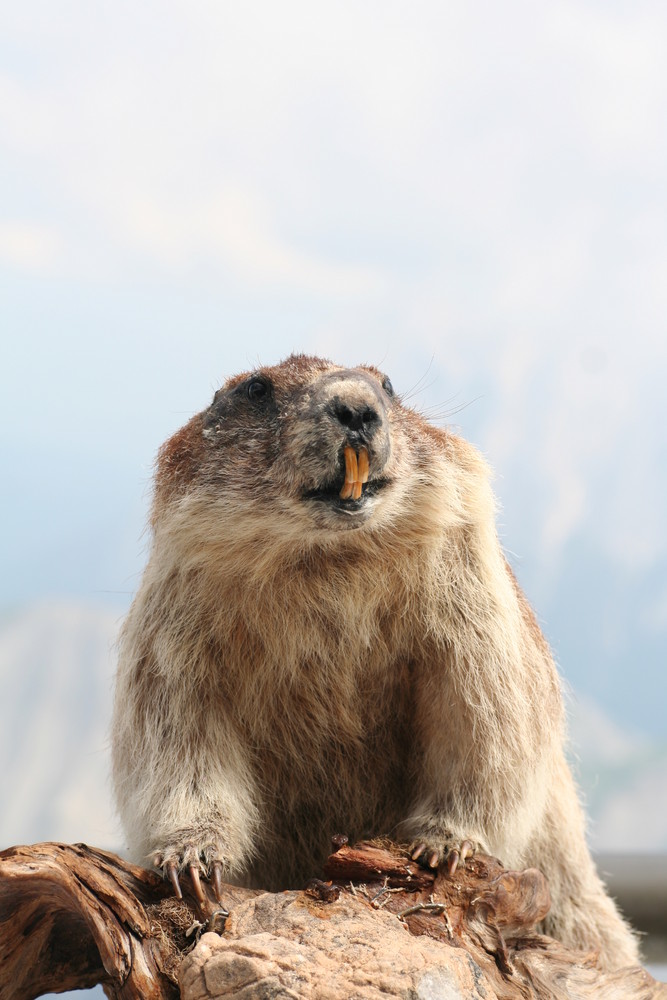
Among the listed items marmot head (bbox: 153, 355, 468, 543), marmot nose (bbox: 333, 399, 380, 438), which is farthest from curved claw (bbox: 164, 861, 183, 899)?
marmot nose (bbox: 333, 399, 380, 438)

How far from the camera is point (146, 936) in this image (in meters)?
2.58

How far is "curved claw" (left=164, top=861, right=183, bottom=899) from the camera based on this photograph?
2.66m

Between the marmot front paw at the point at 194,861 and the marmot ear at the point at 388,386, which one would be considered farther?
the marmot ear at the point at 388,386

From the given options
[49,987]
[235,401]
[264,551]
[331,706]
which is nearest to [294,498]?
[264,551]

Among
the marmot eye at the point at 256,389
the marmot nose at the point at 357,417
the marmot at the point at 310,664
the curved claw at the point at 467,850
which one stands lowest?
the curved claw at the point at 467,850

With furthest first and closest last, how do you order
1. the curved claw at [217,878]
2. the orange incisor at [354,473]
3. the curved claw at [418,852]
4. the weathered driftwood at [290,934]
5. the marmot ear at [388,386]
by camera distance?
the marmot ear at [388,386]
the curved claw at [418,852]
the curved claw at [217,878]
the orange incisor at [354,473]
the weathered driftwood at [290,934]

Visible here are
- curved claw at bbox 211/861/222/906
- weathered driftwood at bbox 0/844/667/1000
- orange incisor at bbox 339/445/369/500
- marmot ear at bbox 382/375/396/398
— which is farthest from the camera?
marmot ear at bbox 382/375/396/398

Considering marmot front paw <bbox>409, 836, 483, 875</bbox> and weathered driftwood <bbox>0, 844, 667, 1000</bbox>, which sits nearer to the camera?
weathered driftwood <bbox>0, 844, 667, 1000</bbox>

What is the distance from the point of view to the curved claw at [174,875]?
105 inches

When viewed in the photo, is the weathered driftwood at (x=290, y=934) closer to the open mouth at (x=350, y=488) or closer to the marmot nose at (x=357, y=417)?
the open mouth at (x=350, y=488)

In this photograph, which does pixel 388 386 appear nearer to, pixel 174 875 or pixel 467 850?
pixel 467 850

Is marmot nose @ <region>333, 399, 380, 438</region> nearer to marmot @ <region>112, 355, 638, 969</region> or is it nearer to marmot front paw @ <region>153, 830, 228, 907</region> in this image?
marmot @ <region>112, 355, 638, 969</region>

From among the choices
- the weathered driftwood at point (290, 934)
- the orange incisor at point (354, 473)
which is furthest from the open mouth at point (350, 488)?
the weathered driftwood at point (290, 934)

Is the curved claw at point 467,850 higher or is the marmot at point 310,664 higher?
the marmot at point 310,664
